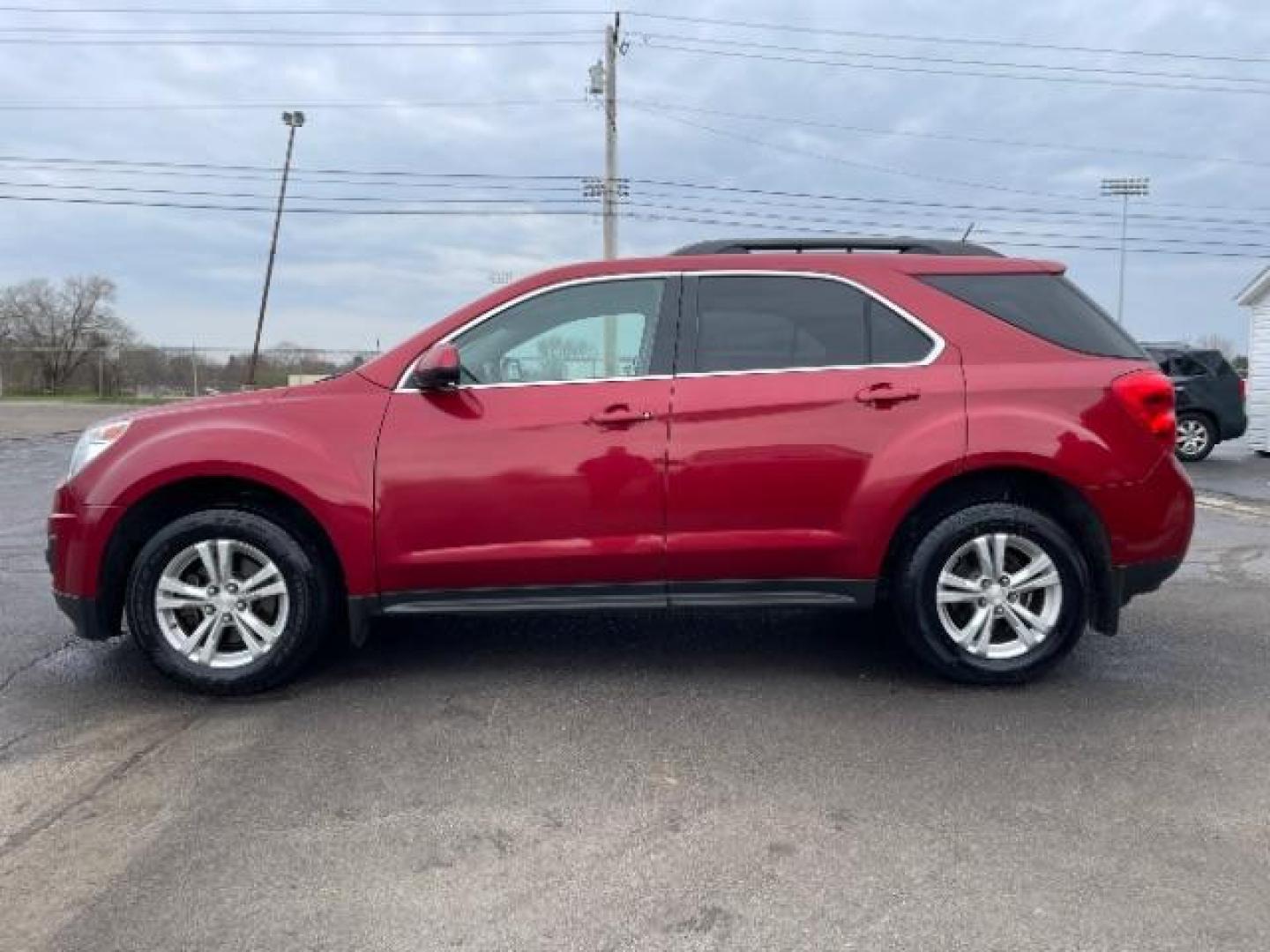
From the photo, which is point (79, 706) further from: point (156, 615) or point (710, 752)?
point (710, 752)

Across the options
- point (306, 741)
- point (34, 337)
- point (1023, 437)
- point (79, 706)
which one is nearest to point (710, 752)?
point (306, 741)

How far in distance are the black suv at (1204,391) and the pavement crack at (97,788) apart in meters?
15.1

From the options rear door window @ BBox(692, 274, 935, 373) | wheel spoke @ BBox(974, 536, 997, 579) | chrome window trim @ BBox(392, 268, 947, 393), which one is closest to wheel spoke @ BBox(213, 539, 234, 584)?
chrome window trim @ BBox(392, 268, 947, 393)

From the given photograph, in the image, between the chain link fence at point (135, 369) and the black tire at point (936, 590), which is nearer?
the black tire at point (936, 590)

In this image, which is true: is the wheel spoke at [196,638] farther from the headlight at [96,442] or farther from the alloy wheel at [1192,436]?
the alloy wheel at [1192,436]

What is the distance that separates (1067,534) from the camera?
4.39 metres

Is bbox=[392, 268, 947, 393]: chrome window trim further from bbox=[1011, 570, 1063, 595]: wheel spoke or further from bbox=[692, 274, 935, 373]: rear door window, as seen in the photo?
bbox=[1011, 570, 1063, 595]: wheel spoke

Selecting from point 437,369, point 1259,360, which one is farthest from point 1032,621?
point 1259,360

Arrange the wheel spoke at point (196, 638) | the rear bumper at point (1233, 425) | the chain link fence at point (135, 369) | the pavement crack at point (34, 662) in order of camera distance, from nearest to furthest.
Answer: the wheel spoke at point (196, 638)
the pavement crack at point (34, 662)
the rear bumper at point (1233, 425)
the chain link fence at point (135, 369)

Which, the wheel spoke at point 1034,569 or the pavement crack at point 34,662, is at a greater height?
the wheel spoke at point 1034,569

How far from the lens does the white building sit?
1877cm

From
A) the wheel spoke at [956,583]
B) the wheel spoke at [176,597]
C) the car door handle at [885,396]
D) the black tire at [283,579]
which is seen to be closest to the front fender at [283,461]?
the black tire at [283,579]

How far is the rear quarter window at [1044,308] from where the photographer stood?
173 inches

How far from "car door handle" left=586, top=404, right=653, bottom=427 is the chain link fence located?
28.6 metres
